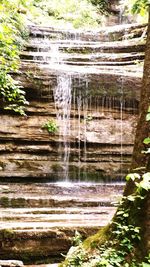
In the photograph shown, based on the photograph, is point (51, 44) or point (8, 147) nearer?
point (8, 147)

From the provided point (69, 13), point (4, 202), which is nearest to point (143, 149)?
point (4, 202)

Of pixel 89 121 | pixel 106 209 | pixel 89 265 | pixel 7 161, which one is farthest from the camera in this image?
pixel 89 121

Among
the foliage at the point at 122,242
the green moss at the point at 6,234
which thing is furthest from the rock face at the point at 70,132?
the foliage at the point at 122,242

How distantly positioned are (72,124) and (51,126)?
0.70 metres

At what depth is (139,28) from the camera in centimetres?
1591

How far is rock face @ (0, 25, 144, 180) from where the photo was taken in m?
10.8

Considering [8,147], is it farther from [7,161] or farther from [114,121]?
[114,121]

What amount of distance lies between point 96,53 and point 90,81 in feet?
11.9

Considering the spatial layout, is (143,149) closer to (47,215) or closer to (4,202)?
(47,215)

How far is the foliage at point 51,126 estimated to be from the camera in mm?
11039

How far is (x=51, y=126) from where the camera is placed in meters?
11.1

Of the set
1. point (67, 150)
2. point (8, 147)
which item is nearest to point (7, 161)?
point (8, 147)

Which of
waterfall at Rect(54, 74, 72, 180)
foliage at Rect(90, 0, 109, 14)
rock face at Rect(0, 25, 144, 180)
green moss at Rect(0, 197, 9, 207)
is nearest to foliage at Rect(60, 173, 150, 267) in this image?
green moss at Rect(0, 197, 9, 207)

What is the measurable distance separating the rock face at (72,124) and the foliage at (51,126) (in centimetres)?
9
